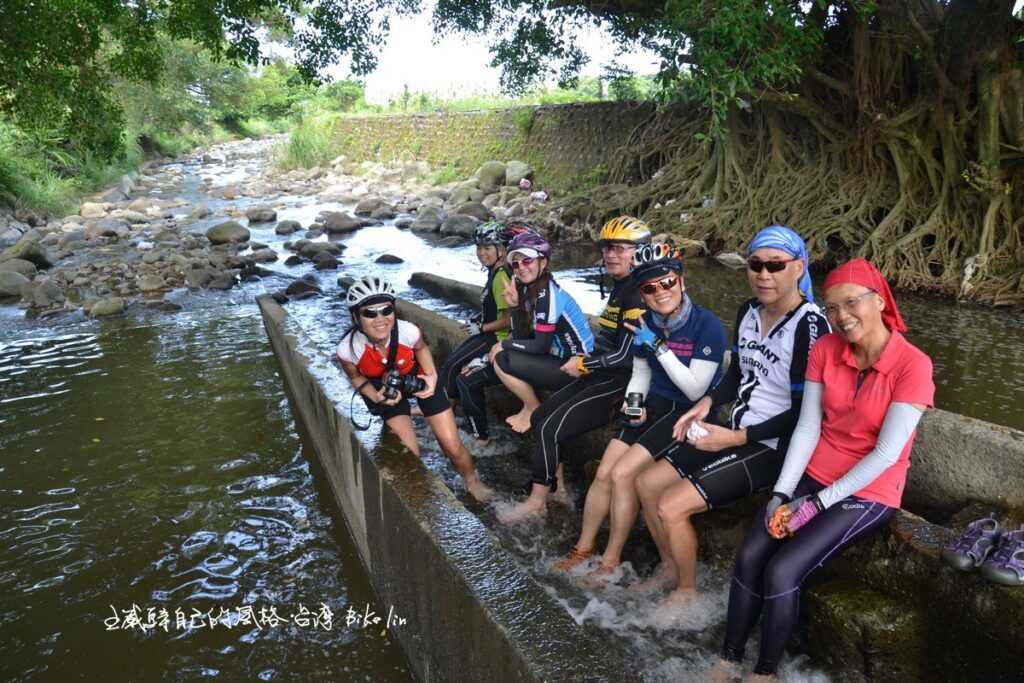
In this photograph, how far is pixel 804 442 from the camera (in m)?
3.21

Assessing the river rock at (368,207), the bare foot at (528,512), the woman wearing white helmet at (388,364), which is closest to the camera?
the woman wearing white helmet at (388,364)

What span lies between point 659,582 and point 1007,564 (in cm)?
162

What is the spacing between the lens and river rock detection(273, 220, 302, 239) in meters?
19.8

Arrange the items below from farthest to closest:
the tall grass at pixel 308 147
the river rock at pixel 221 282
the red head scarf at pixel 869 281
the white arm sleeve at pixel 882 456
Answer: the tall grass at pixel 308 147 → the river rock at pixel 221 282 → the red head scarf at pixel 869 281 → the white arm sleeve at pixel 882 456

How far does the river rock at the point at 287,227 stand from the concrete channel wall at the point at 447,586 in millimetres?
15642

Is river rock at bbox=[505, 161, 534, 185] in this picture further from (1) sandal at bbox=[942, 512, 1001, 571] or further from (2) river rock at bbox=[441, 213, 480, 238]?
(1) sandal at bbox=[942, 512, 1001, 571]

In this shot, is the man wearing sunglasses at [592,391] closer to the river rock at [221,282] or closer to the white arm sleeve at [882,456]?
the white arm sleeve at [882,456]

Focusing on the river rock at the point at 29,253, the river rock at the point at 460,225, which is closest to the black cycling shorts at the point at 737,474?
the river rock at the point at 29,253

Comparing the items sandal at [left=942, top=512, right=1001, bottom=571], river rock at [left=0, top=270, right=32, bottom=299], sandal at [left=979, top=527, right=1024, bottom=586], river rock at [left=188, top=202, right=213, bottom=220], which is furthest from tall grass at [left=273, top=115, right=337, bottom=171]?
sandal at [left=979, top=527, right=1024, bottom=586]

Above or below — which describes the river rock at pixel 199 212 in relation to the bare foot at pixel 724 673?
below

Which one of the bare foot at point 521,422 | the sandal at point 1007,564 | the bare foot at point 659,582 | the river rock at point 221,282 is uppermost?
the sandal at point 1007,564

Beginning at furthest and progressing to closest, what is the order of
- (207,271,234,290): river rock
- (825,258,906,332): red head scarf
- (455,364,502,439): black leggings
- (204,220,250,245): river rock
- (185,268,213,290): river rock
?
(204,220,250,245): river rock, (185,268,213,290): river rock, (207,271,234,290): river rock, (455,364,502,439): black leggings, (825,258,906,332): red head scarf

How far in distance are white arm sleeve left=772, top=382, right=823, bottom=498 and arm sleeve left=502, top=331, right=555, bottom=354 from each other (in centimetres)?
210

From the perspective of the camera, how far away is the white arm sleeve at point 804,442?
10.5ft
